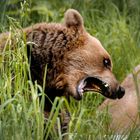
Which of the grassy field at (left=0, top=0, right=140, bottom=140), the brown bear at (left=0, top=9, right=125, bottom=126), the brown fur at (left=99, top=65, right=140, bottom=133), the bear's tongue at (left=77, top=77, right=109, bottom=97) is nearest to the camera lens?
the grassy field at (left=0, top=0, right=140, bottom=140)

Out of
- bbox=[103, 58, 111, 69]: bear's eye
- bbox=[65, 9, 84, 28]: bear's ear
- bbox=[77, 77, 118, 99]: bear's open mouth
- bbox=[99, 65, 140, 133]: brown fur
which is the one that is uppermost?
bbox=[65, 9, 84, 28]: bear's ear

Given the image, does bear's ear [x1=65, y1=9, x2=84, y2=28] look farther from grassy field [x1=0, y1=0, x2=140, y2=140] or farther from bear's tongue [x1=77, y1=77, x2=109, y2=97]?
bear's tongue [x1=77, y1=77, x2=109, y2=97]

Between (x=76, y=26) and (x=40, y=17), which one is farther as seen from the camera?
(x=40, y=17)

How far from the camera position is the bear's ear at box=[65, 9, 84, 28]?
7008mm

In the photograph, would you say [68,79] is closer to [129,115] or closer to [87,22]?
[129,115]

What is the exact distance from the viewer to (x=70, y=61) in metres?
6.90

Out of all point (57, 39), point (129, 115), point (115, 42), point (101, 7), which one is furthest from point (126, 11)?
point (57, 39)

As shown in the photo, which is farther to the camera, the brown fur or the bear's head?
the brown fur

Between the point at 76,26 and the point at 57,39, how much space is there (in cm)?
25

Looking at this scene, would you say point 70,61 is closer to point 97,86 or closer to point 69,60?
point 69,60

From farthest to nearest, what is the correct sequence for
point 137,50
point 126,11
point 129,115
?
point 126,11
point 137,50
point 129,115

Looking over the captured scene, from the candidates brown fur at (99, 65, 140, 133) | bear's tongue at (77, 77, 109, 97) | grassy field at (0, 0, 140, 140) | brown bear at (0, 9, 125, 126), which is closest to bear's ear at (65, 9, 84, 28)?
brown bear at (0, 9, 125, 126)

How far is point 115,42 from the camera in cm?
925

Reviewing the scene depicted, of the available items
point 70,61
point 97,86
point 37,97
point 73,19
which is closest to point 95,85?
point 97,86
